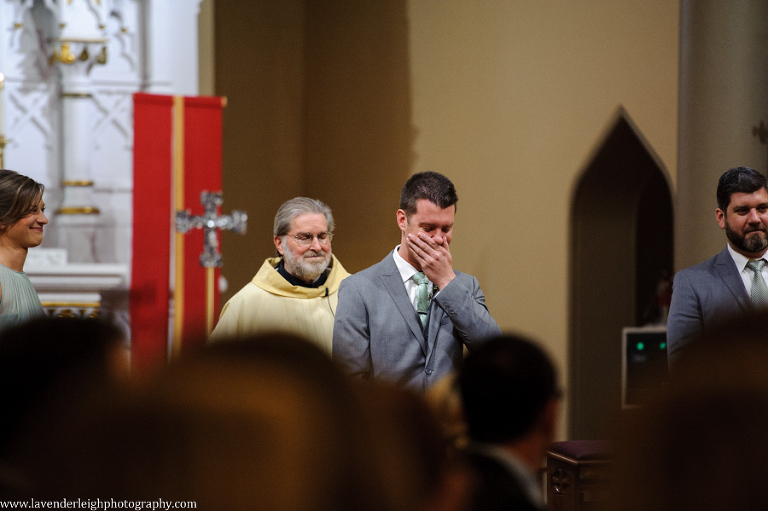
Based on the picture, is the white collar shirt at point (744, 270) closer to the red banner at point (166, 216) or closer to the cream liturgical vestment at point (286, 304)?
the cream liturgical vestment at point (286, 304)

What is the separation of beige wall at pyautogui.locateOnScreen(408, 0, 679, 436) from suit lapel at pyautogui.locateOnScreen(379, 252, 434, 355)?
3.60 meters

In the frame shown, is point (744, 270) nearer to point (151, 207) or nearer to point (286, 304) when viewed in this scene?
point (286, 304)

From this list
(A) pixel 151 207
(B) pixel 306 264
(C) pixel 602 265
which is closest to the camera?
(B) pixel 306 264

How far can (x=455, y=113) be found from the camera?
6.66m

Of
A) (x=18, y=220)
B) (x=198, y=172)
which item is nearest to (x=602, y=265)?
(x=198, y=172)

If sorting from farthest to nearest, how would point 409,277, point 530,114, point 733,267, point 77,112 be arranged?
point 530,114 < point 77,112 < point 733,267 < point 409,277

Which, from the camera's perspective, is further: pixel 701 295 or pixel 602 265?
pixel 602 265

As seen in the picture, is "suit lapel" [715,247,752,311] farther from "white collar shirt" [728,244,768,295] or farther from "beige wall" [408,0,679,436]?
"beige wall" [408,0,679,436]

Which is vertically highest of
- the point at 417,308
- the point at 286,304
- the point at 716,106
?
the point at 716,106

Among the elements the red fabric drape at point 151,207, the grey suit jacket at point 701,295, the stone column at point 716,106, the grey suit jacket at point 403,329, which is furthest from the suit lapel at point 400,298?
the red fabric drape at point 151,207

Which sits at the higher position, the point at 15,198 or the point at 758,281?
the point at 15,198

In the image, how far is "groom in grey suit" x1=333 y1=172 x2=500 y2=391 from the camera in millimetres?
2744

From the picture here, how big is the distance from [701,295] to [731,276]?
5.6 inches

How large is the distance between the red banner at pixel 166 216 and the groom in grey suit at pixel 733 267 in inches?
137
